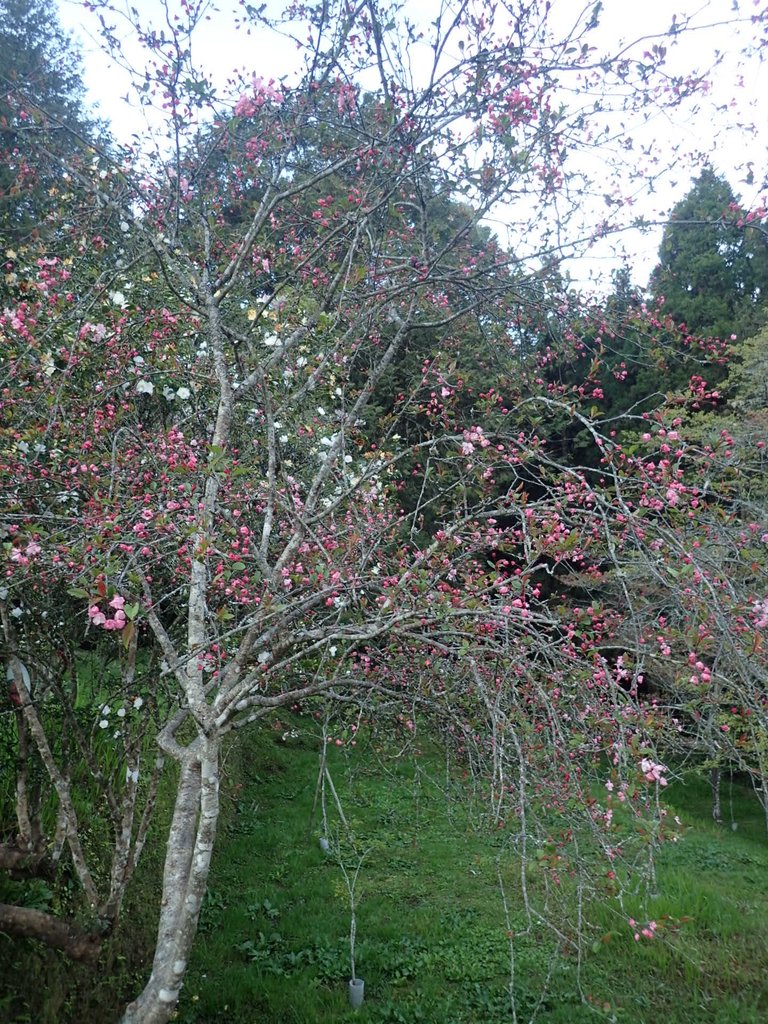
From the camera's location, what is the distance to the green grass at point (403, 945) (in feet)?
12.3

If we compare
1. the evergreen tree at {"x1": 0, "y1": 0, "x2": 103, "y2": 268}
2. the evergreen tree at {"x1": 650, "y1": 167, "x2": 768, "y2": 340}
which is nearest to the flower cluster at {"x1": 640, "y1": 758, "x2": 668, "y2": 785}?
the evergreen tree at {"x1": 0, "y1": 0, "x2": 103, "y2": 268}

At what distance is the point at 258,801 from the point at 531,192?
6.76m

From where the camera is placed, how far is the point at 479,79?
302cm

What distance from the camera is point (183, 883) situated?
271cm

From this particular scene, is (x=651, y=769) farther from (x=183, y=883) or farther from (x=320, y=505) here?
(x=320, y=505)

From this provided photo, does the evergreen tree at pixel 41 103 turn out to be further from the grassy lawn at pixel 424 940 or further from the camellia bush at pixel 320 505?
the grassy lawn at pixel 424 940

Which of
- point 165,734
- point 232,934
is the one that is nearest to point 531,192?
point 165,734

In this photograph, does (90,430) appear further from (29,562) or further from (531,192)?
(531,192)

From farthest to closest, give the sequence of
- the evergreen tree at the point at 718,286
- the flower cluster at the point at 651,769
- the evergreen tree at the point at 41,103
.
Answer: the evergreen tree at the point at 718,286
the evergreen tree at the point at 41,103
the flower cluster at the point at 651,769

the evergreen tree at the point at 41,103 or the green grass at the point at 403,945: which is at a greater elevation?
the evergreen tree at the point at 41,103

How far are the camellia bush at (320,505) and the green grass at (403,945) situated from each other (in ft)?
1.72

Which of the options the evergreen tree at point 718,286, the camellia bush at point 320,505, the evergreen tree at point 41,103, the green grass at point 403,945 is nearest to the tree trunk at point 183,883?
the camellia bush at point 320,505

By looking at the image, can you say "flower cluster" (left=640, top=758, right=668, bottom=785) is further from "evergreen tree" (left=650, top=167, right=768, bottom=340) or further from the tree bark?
"evergreen tree" (left=650, top=167, right=768, bottom=340)

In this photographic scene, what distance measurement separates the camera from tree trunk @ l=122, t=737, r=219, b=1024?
252cm
